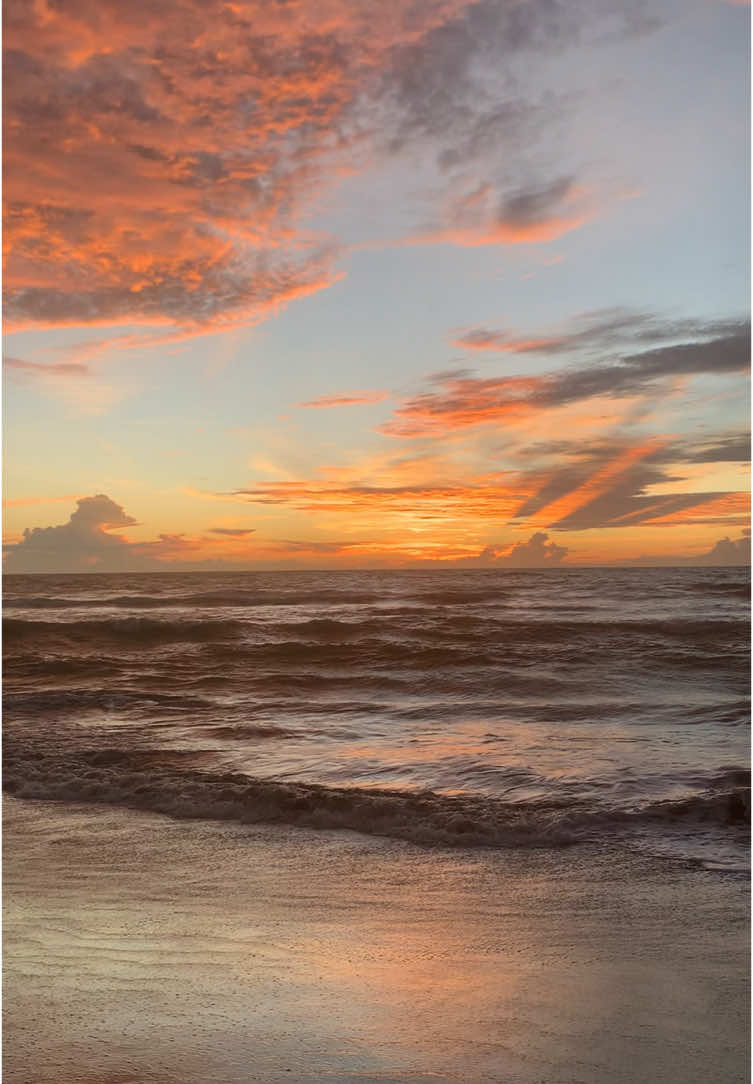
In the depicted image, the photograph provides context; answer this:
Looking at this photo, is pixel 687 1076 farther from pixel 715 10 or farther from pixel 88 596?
pixel 88 596

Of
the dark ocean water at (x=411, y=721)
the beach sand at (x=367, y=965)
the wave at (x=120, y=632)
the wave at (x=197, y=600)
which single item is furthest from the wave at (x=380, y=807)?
the wave at (x=197, y=600)

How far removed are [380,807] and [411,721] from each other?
457 centimetres

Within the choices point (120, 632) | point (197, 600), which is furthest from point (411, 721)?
point (197, 600)

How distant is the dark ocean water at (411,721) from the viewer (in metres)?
5.90

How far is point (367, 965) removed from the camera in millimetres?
3389

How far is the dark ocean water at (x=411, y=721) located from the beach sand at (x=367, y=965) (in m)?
0.81

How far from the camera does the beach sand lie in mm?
2674

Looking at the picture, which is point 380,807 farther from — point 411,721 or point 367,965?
point 411,721

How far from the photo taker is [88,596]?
38.1 meters

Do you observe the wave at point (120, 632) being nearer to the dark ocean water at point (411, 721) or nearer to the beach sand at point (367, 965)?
the dark ocean water at point (411, 721)

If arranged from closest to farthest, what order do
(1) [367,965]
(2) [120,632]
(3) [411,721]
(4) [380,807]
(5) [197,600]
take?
(1) [367,965] → (4) [380,807] → (3) [411,721] → (2) [120,632] → (5) [197,600]

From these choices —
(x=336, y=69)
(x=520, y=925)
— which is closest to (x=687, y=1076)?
(x=520, y=925)

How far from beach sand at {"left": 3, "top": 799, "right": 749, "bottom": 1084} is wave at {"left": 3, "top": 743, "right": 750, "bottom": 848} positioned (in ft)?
1.17

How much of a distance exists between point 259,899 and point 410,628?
17815mm
